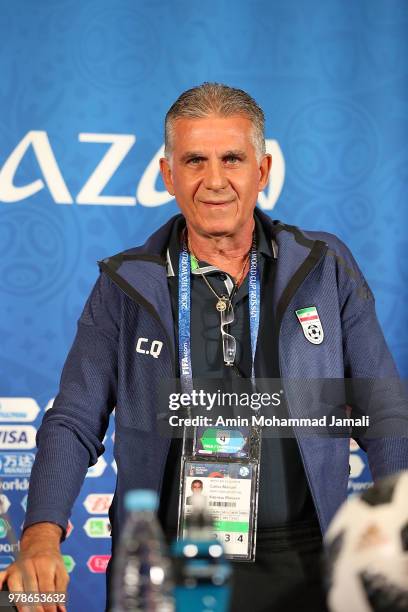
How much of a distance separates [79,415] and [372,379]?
724 mm

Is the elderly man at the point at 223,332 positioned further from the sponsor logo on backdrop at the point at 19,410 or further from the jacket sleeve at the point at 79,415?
the sponsor logo on backdrop at the point at 19,410

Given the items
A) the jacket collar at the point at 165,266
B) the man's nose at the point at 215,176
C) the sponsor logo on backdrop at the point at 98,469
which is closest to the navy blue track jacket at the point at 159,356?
the jacket collar at the point at 165,266

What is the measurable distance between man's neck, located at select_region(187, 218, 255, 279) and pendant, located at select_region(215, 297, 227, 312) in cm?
11

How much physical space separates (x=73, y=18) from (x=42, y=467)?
1.80 m

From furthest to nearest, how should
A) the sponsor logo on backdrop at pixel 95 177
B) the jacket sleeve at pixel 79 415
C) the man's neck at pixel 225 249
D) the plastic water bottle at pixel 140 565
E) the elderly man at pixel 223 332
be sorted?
1. the sponsor logo on backdrop at pixel 95 177
2. the man's neck at pixel 225 249
3. the elderly man at pixel 223 332
4. the jacket sleeve at pixel 79 415
5. the plastic water bottle at pixel 140 565

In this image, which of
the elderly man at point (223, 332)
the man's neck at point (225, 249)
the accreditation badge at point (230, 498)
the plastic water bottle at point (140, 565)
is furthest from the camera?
the man's neck at point (225, 249)

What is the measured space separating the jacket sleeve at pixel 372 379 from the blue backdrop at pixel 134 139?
93 cm

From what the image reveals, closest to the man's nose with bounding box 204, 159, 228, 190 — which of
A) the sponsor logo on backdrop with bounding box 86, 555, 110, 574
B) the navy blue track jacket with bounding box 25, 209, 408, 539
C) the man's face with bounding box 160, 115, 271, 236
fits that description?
the man's face with bounding box 160, 115, 271, 236

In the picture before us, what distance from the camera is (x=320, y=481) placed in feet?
7.06

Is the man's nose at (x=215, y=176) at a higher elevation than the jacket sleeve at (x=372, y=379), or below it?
higher

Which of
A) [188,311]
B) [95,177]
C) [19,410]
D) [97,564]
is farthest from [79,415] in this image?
[97,564]

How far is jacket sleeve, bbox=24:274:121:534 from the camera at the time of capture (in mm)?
1887

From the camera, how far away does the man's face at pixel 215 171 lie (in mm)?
2283

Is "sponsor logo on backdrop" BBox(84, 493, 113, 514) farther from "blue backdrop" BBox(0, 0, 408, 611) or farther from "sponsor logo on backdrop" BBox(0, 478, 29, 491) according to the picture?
"sponsor logo on backdrop" BBox(0, 478, 29, 491)
